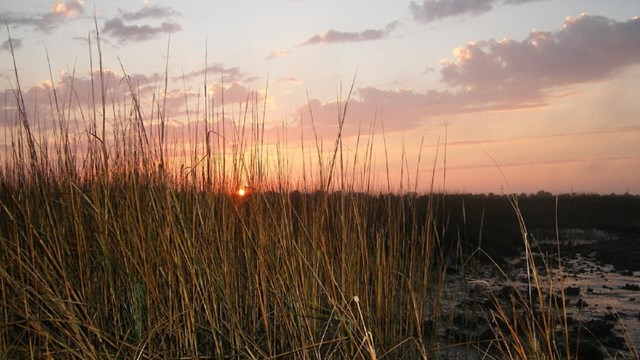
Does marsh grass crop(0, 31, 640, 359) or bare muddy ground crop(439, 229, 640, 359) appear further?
bare muddy ground crop(439, 229, 640, 359)

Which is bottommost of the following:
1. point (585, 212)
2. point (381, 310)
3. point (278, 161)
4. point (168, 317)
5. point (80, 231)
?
point (585, 212)

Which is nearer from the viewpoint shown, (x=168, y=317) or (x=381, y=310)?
(x=168, y=317)

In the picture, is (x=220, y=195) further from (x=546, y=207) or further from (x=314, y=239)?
(x=546, y=207)

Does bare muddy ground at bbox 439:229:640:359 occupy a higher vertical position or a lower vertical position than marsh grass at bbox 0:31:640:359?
lower

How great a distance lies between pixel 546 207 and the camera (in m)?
19.5

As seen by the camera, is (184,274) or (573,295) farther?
(573,295)

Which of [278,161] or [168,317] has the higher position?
[278,161]

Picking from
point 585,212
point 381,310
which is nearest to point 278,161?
point 381,310

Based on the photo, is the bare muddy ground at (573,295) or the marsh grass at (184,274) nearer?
the marsh grass at (184,274)

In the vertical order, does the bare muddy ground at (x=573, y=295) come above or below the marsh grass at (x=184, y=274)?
below

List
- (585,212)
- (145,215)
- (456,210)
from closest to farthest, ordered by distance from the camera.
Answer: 1. (145,215)
2. (456,210)
3. (585,212)

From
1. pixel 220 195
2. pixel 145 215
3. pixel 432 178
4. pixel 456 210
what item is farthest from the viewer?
pixel 456 210

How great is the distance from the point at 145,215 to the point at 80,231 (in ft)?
1.32

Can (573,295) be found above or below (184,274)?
below
